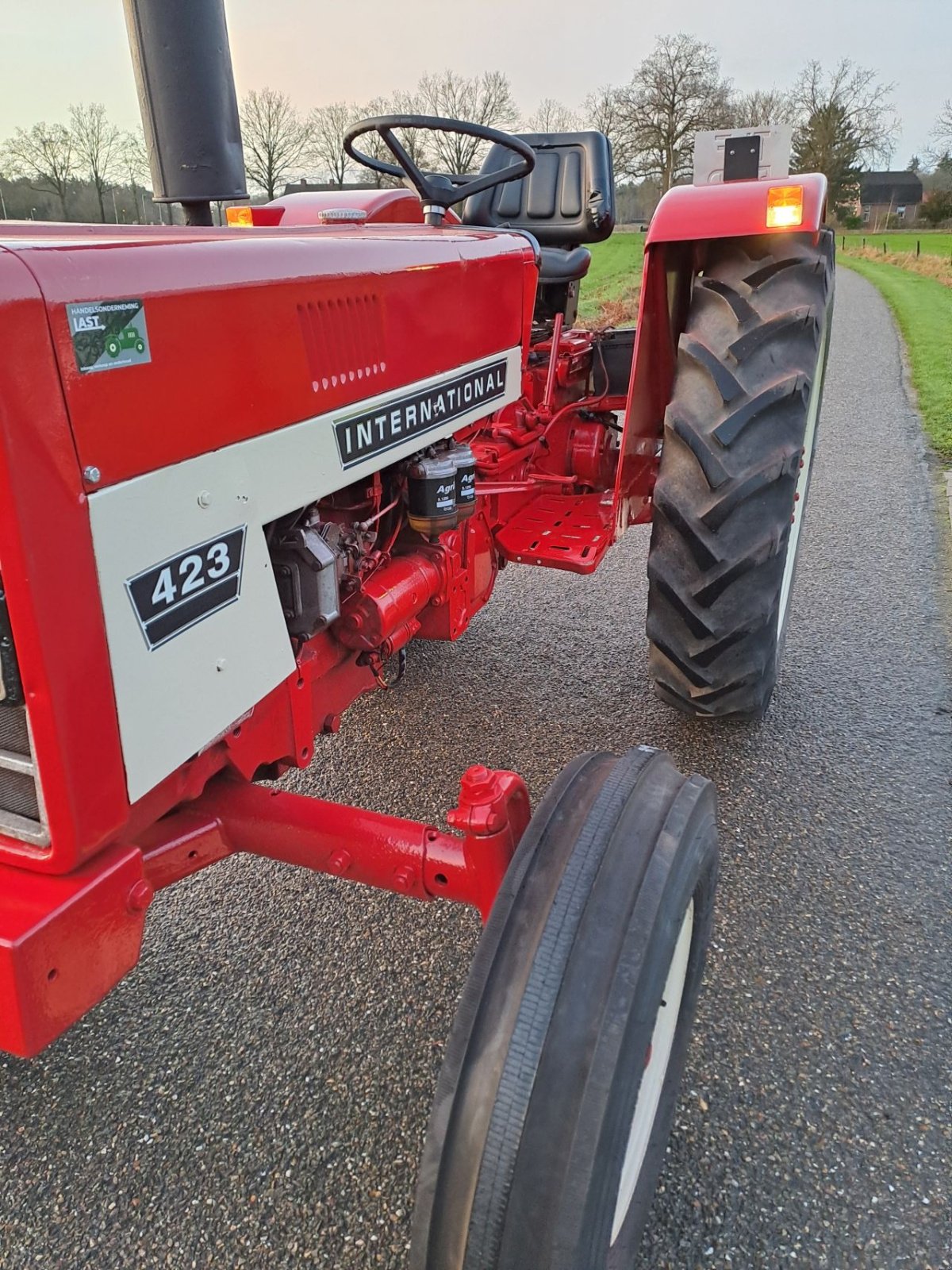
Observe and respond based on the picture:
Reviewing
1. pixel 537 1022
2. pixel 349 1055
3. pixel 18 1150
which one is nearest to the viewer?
pixel 537 1022

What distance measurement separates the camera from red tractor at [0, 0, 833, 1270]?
1011mm

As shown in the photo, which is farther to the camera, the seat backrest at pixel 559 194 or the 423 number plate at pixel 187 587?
the seat backrest at pixel 559 194

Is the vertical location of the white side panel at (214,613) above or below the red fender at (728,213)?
below

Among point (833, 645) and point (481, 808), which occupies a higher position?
point (481, 808)

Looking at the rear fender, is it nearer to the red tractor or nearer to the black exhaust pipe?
the red tractor

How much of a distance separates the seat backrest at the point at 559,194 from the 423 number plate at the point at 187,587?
2759 mm

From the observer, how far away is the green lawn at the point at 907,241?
30.4m

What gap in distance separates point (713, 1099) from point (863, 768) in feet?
4.04

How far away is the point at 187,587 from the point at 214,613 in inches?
2.9

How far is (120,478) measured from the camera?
102cm

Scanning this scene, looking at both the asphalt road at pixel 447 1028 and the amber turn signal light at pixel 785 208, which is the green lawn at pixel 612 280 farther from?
the asphalt road at pixel 447 1028

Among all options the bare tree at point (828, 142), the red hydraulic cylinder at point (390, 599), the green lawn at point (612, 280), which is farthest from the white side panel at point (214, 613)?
the bare tree at point (828, 142)

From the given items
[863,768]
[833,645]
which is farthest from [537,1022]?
[833,645]

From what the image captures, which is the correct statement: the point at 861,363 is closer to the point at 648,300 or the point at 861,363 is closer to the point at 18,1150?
the point at 648,300
